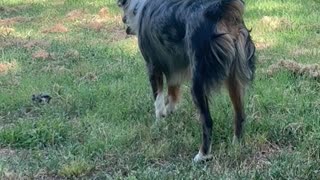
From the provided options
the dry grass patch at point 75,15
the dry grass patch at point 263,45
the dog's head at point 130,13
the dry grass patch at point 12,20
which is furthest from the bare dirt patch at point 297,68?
the dry grass patch at point 12,20

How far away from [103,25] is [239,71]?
23.0 feet

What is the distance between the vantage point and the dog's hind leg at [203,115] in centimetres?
513

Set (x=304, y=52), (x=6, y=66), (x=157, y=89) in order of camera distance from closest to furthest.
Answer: (x=157, y=89), (x=304, y=52), (x=6, y=66)

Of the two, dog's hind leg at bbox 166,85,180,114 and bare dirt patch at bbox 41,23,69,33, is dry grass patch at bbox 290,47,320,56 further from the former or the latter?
bare dirt patch at bbox 41,23,69,33

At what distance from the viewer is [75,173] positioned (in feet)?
16.6

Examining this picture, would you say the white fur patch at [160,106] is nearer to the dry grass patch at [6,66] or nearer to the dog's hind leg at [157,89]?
the dog's hind leg at [157,89]

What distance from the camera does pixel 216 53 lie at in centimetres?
501

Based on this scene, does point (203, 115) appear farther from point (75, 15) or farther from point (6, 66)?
point (75, 15)

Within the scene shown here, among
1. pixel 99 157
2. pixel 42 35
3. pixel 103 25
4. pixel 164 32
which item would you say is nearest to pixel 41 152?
pixel 99 157

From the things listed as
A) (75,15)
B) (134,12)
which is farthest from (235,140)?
(75,15)

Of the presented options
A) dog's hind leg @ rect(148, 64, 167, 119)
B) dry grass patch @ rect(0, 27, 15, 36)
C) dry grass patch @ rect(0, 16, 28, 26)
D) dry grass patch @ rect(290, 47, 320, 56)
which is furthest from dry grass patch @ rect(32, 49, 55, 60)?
dry grass patch @ rect(290, 47, 320, 56)

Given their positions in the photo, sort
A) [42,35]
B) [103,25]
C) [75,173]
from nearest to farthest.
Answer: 1. [75,173]
2. [42,35]
3. [103,25]

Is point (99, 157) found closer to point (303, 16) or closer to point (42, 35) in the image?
point (42, 35)

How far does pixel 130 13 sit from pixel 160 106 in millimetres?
997
